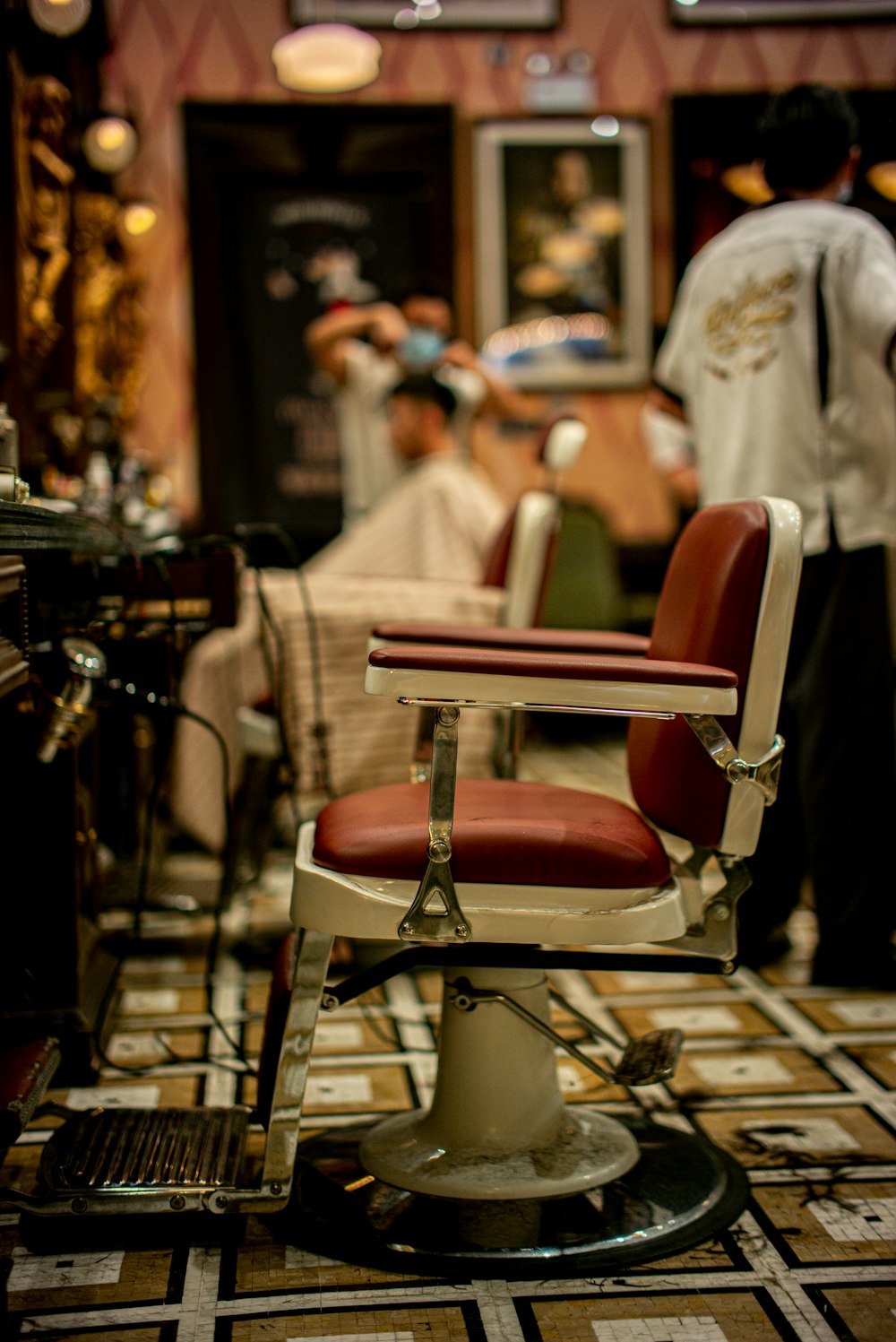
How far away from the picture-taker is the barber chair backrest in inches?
54.6

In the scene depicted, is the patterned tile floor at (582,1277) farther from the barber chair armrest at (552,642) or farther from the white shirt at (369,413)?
the white shirt at (369,413)

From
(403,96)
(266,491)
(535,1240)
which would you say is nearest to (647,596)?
(266,491)

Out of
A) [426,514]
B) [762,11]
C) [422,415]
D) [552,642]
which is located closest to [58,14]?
[422,415]

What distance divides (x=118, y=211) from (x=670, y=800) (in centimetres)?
331

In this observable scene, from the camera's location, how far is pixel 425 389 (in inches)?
142

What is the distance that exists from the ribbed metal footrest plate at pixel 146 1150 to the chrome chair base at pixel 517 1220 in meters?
0.11

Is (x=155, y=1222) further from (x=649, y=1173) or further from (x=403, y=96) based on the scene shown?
(x=403, y=96)

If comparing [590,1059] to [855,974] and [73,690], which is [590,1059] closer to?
[73,690]

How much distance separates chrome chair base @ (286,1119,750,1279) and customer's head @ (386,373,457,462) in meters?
2.35

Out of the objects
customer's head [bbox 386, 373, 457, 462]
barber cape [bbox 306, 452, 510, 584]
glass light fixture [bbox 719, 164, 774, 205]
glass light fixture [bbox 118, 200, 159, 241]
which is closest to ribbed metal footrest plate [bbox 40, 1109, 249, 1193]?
barber cape [bbox 306, 452, 510, 584]

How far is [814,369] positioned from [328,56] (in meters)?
2.49

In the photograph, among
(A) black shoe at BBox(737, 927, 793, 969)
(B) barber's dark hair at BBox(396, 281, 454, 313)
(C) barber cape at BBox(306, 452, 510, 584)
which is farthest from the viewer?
(B) barber's dark hair at BBox(396, 281, 454, 313)

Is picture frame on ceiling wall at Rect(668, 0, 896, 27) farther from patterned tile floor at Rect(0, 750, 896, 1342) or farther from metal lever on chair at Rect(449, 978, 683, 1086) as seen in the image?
metal lever on chair at Rect(449, 978, 683, 1086)

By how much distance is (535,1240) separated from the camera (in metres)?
1.40
